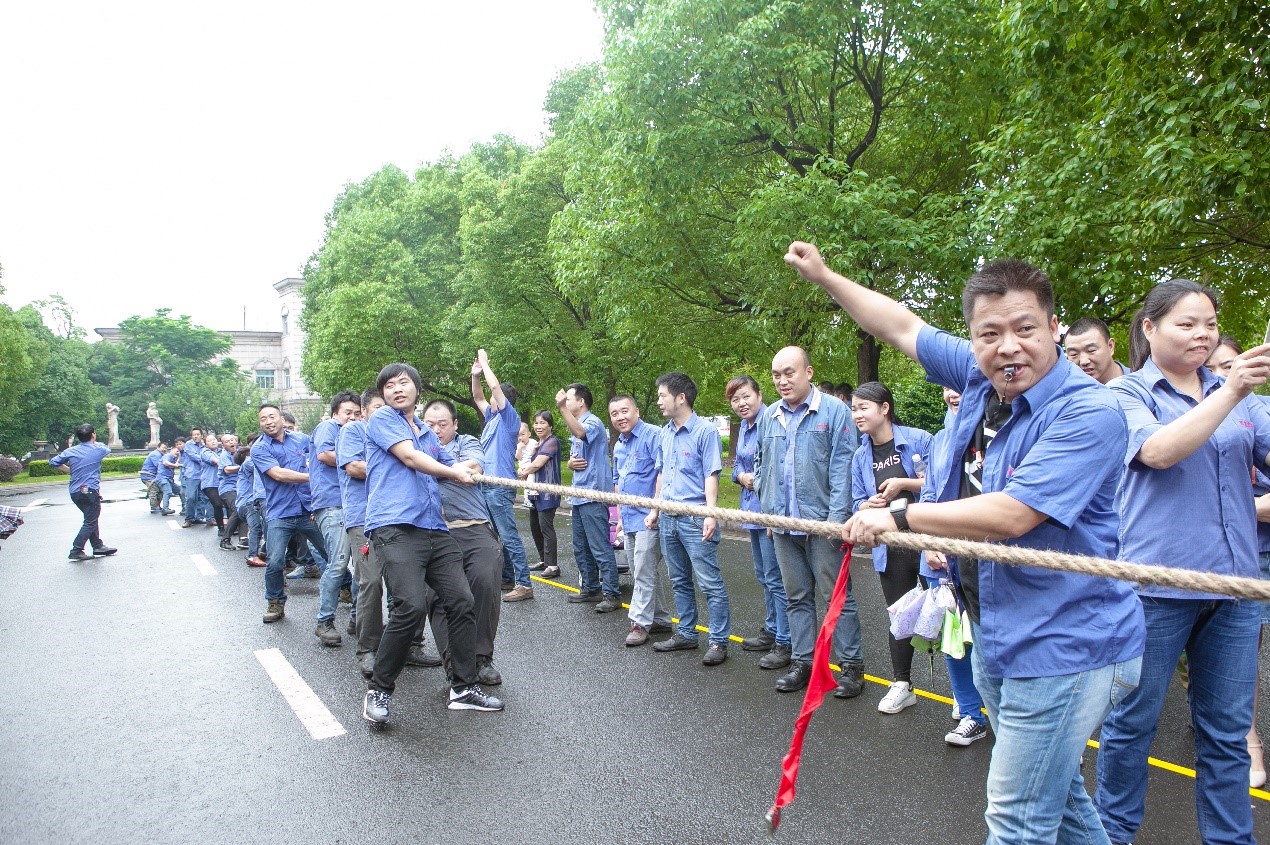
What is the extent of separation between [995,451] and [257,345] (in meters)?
98.1

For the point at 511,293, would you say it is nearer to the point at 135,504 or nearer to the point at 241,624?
the point at 135,504

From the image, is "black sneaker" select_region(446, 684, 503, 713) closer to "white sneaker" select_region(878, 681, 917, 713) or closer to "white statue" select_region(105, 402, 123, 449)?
"white sneaker" select_region(878, 681, 917, 713)

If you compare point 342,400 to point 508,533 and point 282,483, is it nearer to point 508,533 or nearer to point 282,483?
point 282,483

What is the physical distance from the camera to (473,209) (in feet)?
84.0

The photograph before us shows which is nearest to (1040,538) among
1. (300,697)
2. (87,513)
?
(300,697)

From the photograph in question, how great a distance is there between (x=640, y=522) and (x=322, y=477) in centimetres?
287

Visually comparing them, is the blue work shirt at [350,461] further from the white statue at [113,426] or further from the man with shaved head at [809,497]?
the white statue at [113,426]

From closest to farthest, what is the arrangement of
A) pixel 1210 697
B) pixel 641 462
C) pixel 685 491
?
pixel 1210 697
pixel 685 491
pixel 641 462

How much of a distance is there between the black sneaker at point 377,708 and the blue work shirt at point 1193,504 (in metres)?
3.96

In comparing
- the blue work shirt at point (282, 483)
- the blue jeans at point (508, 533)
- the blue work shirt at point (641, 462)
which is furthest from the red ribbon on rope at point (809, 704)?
the blue work shirt at point (282, 483)

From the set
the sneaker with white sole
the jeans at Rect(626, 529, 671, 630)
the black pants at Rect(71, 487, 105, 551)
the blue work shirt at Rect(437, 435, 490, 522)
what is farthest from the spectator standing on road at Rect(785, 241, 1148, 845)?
the black pants at Rect(71, 487, 105, 551)

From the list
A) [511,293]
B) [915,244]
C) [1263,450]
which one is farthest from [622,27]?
[1263,450]

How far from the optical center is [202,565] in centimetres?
1220

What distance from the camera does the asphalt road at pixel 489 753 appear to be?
3.83 meters
